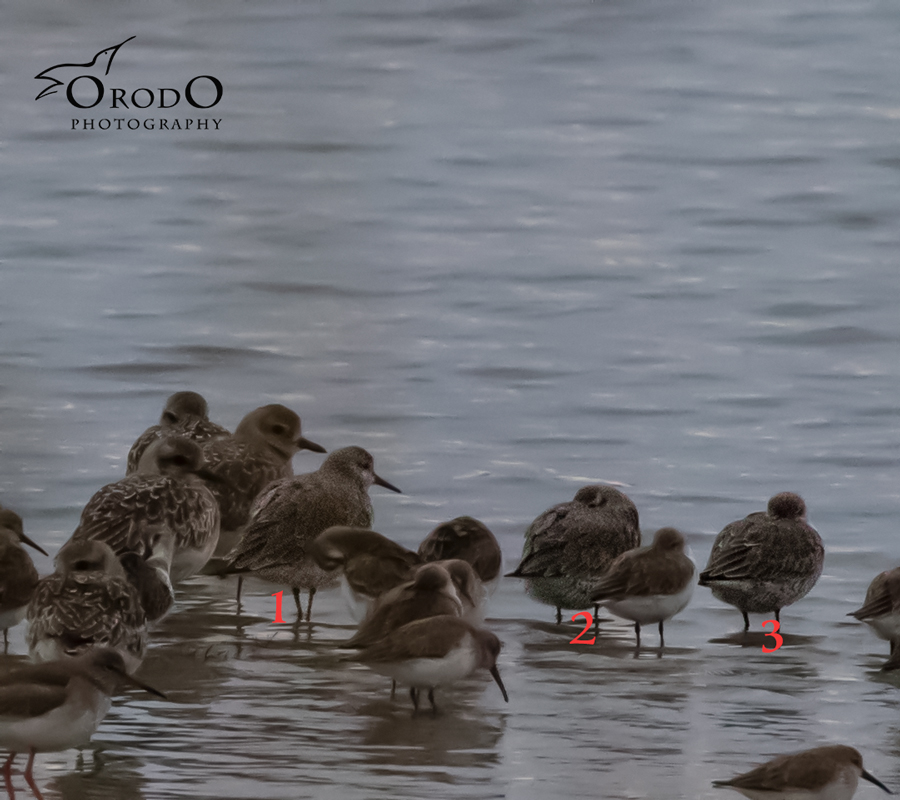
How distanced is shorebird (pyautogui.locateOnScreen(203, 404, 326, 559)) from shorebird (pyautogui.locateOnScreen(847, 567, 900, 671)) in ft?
8.69

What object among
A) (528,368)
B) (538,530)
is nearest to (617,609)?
(538,530)

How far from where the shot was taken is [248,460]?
7.93 metres

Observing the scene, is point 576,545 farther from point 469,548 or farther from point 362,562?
point 362,562

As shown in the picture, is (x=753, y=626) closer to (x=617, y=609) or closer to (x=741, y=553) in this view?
(x=741, y=553)

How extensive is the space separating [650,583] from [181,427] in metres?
2.77

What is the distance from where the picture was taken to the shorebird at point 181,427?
821 centimetres

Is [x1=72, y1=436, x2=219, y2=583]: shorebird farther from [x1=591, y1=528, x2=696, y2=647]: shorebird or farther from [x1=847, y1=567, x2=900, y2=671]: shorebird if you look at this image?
[x1=847, y1=567, x2=900, y2=671]: shorebird

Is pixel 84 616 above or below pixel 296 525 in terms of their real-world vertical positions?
below

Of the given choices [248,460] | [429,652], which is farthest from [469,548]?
[248,460]

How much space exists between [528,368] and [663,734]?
6625 millimetres

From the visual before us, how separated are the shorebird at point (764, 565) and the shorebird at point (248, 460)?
2000 millimetres

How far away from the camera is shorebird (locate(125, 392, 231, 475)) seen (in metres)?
8.21

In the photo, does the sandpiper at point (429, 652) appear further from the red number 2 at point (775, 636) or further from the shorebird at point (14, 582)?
the red number 2 at point (775, 636)

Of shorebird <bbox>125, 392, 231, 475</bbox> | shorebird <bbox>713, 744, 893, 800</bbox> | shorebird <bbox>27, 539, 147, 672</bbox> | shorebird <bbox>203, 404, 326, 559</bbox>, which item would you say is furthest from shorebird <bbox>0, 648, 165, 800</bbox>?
shorebird <bbox>125, 392, 231, 475</bbox>
